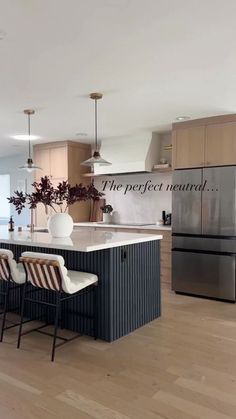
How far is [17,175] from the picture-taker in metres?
8.05

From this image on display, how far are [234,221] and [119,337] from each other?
2.17m

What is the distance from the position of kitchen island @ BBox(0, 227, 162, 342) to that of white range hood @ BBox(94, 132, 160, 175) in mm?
2074

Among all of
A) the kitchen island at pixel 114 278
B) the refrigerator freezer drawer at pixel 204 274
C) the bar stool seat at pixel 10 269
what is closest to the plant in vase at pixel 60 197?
the kitchen island at pixel 114 278

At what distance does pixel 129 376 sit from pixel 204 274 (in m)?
2.40

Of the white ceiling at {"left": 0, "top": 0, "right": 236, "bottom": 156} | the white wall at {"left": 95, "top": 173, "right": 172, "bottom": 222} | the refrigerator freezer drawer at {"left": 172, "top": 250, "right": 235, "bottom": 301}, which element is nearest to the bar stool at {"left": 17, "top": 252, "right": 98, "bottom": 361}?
the white ceiling at {"left": 0, "top": 0, "right": 236, "bottom": 156}

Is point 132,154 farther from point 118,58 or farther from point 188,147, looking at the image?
point 118,58

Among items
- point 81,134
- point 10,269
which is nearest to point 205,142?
point 81,134

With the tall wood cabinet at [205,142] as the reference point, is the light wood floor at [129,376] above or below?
below

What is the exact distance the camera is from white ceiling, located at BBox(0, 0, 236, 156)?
2113 millimetres

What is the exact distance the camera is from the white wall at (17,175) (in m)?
7.84

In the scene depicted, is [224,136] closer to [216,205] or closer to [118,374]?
[216,205]

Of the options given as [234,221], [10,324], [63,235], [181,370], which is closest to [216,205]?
[234,221]

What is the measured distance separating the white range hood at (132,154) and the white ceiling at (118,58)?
895 millimetres

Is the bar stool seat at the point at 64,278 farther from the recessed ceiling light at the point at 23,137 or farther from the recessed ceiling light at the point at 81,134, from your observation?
the recessed ceiling light at the point at 23,137
